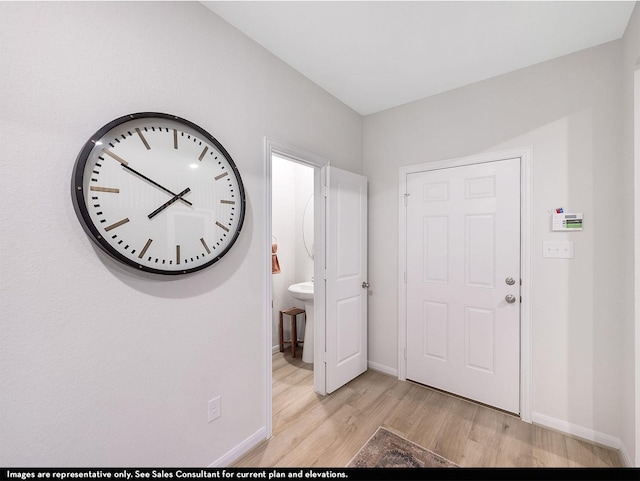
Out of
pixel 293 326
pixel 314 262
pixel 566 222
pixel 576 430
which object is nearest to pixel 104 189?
pixel 314 262

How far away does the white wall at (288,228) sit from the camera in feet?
11.3

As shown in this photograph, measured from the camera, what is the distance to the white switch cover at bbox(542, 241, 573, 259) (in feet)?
6.31

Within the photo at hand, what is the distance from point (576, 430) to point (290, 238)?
304 centimetres

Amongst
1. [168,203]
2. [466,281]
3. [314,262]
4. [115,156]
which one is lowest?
[466,281]

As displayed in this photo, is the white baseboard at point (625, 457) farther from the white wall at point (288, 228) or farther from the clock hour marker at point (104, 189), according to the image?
the clock hour marker at point (104, 189)

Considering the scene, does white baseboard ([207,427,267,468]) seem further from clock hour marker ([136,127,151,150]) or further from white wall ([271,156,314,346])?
clock hour marker ([136,127,151,150])

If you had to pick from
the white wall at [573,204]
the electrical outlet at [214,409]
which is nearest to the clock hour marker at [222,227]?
the electrical outlet at [214,409]

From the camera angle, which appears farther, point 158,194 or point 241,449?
point 241,449

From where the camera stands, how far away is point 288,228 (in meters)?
3.62

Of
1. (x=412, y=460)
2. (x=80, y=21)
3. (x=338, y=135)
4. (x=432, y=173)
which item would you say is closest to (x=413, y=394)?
(x=412, y=460)

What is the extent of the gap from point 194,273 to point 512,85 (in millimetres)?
2628

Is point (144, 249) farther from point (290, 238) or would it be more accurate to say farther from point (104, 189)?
point (290, 238)

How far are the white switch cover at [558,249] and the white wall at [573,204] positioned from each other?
1.2 inches

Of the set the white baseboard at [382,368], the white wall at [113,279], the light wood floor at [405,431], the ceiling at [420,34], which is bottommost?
the light wood floor at [405,431]
